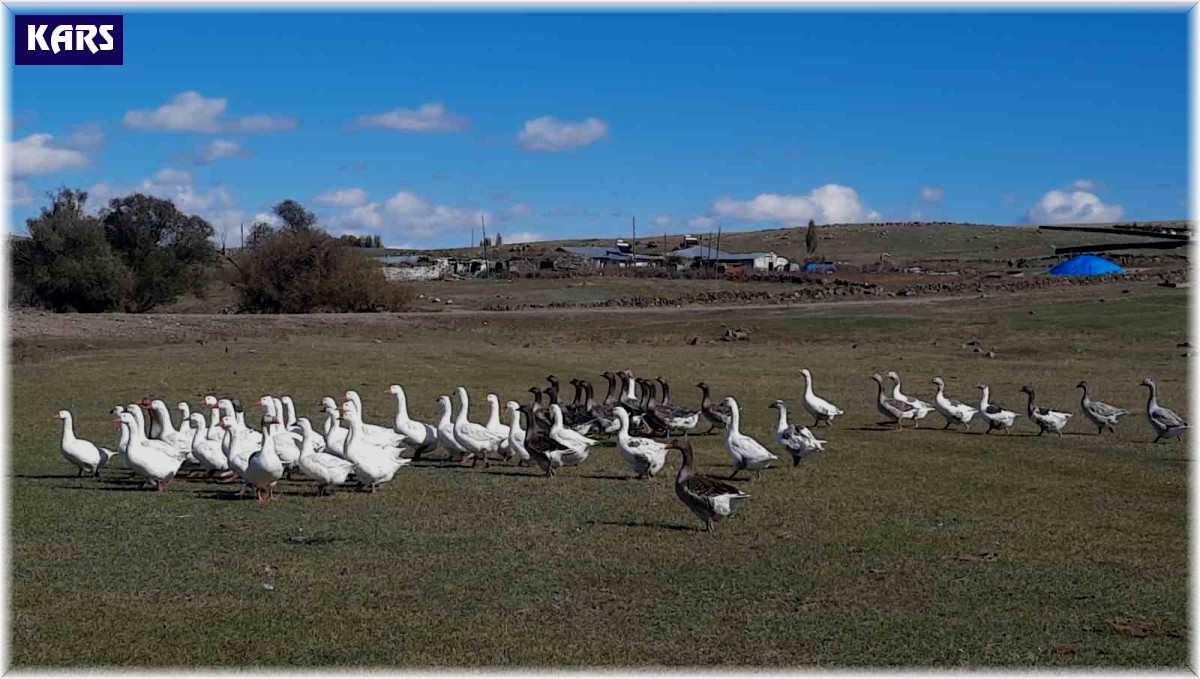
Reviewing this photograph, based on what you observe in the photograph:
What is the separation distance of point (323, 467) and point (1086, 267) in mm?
85296

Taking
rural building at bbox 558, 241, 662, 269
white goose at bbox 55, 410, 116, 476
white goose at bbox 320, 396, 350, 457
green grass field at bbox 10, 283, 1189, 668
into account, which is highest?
rural building at bbox 558, 241, 662, 269

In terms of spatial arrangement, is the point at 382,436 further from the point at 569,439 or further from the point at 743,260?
the point at 743,260

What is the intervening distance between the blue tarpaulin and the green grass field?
7045cm

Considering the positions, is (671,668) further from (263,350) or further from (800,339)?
(800,339)

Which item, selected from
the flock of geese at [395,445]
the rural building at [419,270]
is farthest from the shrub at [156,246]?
the flock of geese at [395,445]

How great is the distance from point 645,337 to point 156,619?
42.5m

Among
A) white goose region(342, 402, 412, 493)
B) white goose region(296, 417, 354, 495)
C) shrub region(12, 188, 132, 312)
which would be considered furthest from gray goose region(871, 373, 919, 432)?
shrub region(12, 188, 132, 312)

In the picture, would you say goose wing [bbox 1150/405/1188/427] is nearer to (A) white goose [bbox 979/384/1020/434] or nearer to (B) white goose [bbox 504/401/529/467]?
(A) white goose [bbox 979/384/1020/434]

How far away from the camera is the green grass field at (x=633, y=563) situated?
411 inches

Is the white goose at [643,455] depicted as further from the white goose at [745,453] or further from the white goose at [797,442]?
the white goose at [797,442]

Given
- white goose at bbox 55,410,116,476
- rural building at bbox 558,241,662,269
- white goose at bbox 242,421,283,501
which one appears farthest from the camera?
rural building at bbox 558,241,662,269

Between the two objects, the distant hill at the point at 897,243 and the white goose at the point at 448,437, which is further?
the distant hill at the point at 897,243

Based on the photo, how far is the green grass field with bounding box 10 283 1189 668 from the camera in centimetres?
1043

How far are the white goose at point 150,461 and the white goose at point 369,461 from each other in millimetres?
2129
